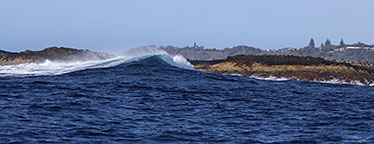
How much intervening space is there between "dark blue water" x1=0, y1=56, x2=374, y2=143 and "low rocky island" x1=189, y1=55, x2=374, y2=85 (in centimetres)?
1997

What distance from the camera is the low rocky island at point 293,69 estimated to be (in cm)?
4794

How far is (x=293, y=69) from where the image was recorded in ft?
166

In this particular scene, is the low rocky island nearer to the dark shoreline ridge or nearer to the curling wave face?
the curling wave face

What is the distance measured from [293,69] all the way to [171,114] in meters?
35.0

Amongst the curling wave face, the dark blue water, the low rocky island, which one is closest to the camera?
the dark blue water

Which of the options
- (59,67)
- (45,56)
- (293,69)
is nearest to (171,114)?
(59,67)

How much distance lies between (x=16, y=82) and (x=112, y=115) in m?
12.3

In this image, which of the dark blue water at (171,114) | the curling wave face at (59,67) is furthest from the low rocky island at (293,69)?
the dark blue water at (171,114)

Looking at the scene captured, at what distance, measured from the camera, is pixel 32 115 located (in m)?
16.2

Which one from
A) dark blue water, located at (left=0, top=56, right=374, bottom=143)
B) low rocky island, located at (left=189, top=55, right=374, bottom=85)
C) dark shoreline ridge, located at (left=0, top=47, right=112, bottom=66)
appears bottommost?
dark blue water, located at (left=0, top=56, right=374, bottom=143)

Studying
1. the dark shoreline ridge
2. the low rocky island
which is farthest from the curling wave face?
the dark shoreline ridge

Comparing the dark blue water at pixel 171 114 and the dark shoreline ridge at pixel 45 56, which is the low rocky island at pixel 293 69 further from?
the dark shoreline ridge at pixel 45 56

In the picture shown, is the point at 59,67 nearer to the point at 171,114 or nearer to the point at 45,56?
the point at 171,114

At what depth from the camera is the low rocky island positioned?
47938 mm
